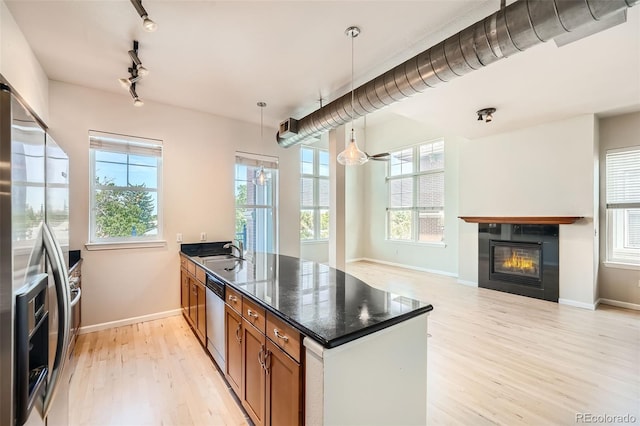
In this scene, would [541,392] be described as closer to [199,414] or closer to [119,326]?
[199,414]

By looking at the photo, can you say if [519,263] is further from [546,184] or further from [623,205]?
[623,205]

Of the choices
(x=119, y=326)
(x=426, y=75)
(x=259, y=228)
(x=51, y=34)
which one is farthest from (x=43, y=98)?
(x=426, y=75)

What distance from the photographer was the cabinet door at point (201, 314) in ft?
9.30

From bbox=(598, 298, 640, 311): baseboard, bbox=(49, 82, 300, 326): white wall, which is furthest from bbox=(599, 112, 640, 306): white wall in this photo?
bbox=(49, 82, 300, 326): white wall

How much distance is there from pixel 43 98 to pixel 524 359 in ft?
18.5

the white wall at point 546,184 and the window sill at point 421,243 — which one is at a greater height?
the white wall at point 546,184

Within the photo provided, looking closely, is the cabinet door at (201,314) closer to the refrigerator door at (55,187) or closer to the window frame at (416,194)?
the refrigerator door at (55,187)

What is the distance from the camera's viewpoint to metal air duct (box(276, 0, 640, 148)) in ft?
5.17

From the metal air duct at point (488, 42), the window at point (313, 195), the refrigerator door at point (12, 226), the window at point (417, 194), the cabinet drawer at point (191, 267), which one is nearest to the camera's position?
the refrigerator door at point (12, 226)

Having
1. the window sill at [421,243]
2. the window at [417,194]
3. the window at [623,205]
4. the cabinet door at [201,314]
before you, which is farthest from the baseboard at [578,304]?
the cabinet door at [201,314]

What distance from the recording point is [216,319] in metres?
2.50

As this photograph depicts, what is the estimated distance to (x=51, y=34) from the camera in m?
2.42

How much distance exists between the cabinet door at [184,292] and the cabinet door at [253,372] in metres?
2.04

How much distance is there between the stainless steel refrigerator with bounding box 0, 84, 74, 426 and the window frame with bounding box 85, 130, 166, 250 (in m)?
2.51
